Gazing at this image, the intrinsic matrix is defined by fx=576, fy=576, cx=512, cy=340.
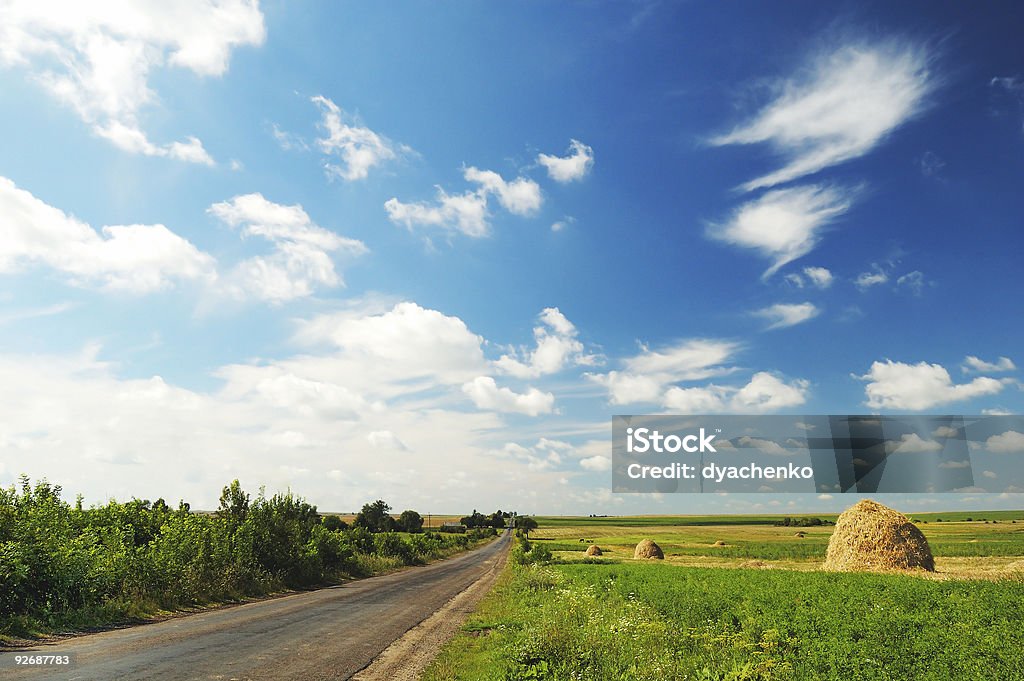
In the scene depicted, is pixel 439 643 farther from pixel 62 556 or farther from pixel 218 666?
pixel 62 556

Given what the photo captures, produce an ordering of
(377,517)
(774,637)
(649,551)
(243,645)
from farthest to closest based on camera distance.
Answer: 1. (377,517)
2. (649,551)
3. (243,645)
4. (774,637)

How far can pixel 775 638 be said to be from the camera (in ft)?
39.9

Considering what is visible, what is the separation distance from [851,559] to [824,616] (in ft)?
87.2

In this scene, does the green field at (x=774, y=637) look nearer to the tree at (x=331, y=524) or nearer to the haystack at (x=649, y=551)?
the tree at (x=331, y=524)

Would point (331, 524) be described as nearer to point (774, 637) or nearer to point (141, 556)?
point (141, 556)

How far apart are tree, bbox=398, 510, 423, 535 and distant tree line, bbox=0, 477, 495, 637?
10800cm

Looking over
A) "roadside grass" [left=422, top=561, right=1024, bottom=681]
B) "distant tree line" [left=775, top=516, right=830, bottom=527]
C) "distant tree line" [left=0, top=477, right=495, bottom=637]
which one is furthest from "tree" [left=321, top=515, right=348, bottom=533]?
"distant tree line" [left=775, top=516, right=830, bottom=527]

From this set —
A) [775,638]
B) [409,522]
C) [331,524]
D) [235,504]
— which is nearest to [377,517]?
[409,522]

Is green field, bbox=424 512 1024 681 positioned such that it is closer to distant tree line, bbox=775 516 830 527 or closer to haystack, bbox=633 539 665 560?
haystack, bbox=633 539 665 560

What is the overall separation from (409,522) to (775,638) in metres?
145

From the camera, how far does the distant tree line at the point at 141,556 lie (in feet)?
54.8

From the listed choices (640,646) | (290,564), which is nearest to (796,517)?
(290,564)

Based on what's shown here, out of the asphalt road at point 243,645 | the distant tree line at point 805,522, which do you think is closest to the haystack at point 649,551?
the asphalt road at point 243,645

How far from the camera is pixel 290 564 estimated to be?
33.8 metres
